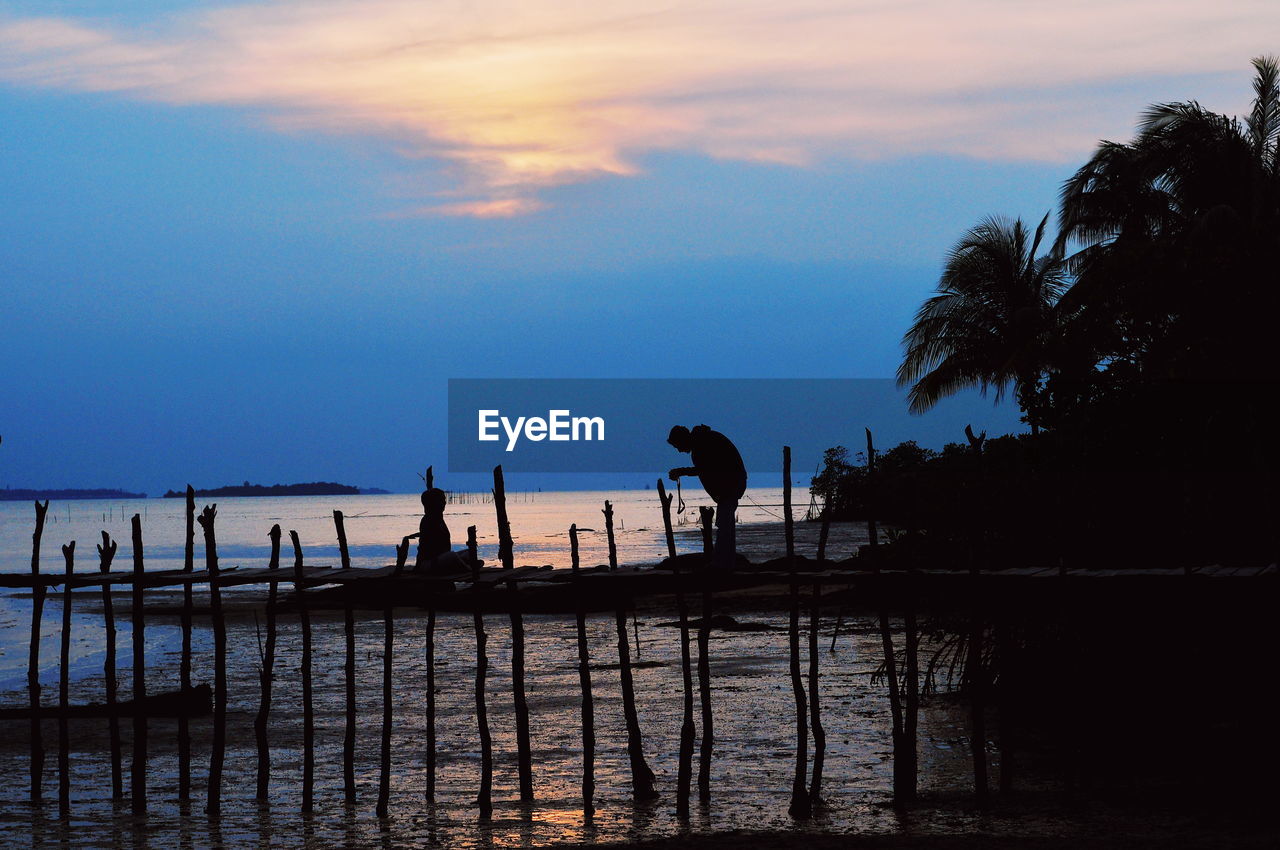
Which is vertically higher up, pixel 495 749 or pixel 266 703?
pixel 266 703

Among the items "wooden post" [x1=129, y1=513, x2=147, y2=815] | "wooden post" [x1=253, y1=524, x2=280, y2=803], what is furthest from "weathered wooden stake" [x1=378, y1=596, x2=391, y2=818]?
"wooden post" [x1=129, y1=513, x2=147, y2=815]

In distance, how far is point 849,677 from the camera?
600 inches

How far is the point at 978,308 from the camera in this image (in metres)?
31.1

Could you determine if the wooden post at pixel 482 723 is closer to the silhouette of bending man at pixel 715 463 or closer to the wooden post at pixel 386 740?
the wooden post at pixel 386 740

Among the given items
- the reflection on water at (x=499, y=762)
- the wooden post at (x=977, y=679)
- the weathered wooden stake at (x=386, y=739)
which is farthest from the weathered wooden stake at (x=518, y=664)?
the wooden post at (x=977, y=679)

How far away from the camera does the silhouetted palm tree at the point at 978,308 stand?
1195 inches

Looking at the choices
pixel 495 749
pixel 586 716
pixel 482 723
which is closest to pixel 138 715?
pixel 482 723

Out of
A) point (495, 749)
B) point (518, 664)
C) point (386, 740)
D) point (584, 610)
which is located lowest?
point (495, 749)

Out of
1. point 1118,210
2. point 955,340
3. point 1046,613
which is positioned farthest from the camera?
Result: point 955,340

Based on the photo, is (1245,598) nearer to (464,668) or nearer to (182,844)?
(182,844)

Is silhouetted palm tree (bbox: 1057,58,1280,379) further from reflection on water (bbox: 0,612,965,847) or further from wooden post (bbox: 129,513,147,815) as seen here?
wooden post (bbox: 129,513,147,815)

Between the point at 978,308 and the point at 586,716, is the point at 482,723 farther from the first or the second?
the point at 978,308

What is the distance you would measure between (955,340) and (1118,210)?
8.25 meters

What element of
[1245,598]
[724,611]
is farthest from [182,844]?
[724,611]
